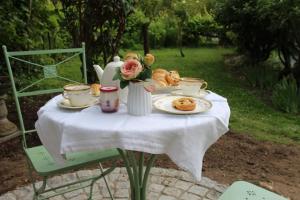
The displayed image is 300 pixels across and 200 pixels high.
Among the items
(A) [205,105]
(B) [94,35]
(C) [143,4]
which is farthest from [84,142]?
(C) [143,4]

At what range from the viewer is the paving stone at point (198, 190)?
3141 mm

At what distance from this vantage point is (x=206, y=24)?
45.5 feet

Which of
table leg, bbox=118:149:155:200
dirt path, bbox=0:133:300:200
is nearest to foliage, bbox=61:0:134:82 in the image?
dirt path, bbox=0:133:300:200

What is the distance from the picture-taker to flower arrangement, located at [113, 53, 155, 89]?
6.07ft

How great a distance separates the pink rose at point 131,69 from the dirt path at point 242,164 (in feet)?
6.41

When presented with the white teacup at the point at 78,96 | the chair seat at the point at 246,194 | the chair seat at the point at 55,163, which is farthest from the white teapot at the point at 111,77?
the chair seat at the point at 246,194

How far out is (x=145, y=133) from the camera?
1746 millimetres

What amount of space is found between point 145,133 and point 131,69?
0.34m

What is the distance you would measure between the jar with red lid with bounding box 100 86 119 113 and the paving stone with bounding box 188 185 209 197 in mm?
1489

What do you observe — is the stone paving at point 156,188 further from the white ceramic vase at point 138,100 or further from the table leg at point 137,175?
the white ceramic vase at point 138,100

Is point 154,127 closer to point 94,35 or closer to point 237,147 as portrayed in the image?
point 237,147

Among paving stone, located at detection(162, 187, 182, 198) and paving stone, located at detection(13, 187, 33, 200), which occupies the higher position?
paving stone, located at detection(162, 187, 182, 198)

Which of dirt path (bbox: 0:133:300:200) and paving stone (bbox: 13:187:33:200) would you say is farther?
dirt path (bbox: 0:133:300:200)

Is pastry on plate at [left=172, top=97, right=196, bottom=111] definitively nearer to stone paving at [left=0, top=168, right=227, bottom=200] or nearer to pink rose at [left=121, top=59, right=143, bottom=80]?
pink rose at [left=121, top=59, right=143, bottom=80]
